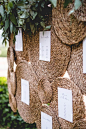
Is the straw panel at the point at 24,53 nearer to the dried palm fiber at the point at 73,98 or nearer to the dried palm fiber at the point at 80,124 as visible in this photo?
the dried palm fiber at the point at 73,98

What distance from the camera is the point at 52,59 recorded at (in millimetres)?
1034

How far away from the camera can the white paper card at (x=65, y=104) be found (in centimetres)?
93

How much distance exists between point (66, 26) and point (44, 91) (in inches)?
18.1

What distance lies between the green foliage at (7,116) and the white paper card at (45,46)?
178 cm

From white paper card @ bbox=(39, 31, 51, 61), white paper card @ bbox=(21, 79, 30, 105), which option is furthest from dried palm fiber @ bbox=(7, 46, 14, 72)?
white paper card @ bbox=(39, 31, 51, 61)

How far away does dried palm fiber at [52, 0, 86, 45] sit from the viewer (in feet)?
2.69

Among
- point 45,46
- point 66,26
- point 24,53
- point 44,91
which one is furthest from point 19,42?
point 66,26

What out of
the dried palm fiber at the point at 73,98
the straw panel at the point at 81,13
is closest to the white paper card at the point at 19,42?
the dried palm fiber at the point at 73,98

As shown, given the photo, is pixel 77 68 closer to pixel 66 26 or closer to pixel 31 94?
pixel 66 26

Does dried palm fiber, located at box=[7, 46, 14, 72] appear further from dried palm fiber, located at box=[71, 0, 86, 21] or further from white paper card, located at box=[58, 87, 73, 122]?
dried palm fiber, located at box=[71, 0, 86, 21]

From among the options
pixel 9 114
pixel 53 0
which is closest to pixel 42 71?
pixel 53 0

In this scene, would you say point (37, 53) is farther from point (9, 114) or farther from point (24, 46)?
point (9, 114)

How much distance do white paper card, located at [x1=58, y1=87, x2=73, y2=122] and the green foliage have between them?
5.99 feet

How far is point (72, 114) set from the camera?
920 mm
